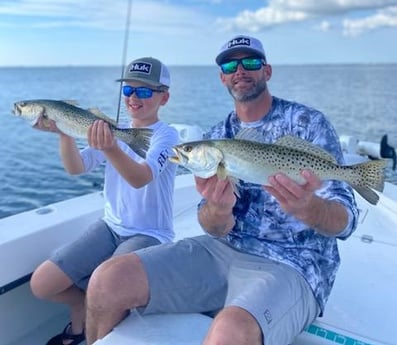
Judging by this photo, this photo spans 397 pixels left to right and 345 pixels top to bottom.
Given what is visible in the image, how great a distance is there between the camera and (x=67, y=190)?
1005 centimetres

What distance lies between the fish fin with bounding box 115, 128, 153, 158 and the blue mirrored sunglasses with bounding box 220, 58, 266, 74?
0.54 meters

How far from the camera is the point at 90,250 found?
9.05 feet

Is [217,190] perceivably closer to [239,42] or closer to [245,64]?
[245,64]

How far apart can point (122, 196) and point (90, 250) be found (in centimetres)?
38

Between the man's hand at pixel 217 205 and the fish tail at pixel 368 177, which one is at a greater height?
the fish tail at pixel 368 177

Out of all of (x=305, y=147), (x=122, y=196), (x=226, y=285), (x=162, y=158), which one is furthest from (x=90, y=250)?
(x=305, y=147)

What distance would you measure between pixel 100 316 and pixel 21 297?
1028 mm

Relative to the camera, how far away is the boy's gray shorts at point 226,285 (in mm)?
2031

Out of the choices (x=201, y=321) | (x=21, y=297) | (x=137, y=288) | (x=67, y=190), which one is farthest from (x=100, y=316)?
(x=67, y=190)

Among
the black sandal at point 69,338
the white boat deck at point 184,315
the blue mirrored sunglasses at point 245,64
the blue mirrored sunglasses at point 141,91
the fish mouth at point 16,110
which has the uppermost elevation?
the blue mirrored sunglasses at point 245,64

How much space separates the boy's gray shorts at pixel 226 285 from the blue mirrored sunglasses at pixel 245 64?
893 mm

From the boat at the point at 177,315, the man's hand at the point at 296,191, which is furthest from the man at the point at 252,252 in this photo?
the boat at the point at 177,315

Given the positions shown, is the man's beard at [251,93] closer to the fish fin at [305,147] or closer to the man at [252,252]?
the man at [252,252]

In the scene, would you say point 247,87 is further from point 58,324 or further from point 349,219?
point 58,324
